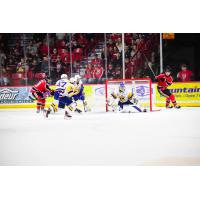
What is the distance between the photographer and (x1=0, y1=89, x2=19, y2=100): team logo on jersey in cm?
493

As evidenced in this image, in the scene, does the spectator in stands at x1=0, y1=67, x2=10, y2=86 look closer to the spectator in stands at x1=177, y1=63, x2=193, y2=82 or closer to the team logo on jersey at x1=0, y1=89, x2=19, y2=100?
A: the team logo on jersey at x1=0, y1=89, x2=19, y2=100

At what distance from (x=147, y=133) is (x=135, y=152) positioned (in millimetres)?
234

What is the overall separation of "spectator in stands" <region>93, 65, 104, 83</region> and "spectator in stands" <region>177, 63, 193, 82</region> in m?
0.78

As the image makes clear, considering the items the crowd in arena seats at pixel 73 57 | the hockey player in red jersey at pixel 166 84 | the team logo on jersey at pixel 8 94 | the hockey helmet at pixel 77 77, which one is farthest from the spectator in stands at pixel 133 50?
the team logo on jersey at pixel 8 94

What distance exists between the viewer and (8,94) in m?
4.95

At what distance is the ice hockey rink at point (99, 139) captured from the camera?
472 centimetres

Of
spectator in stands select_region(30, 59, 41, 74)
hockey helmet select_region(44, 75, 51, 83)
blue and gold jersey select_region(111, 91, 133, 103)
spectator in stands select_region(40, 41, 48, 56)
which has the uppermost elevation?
spectator in stands select_region(40, 41, 48, 56)

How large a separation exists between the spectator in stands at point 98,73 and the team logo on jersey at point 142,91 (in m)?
0.40

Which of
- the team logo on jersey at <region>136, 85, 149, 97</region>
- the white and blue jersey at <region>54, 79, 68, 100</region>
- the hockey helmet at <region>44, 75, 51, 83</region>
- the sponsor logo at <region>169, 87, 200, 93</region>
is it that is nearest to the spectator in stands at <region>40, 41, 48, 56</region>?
the hockey helmet at <region>44, 75, 51, 83</region>

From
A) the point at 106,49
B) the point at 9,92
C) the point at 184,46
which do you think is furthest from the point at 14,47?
the point at 184,46

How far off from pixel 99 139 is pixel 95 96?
463 mm

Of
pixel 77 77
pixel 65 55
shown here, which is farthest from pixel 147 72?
pixel 65 55

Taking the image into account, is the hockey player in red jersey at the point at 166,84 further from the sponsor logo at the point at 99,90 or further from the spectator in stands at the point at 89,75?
the spectator in stands at the point at 89,75

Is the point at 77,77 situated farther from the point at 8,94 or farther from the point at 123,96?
the point at 8,94
